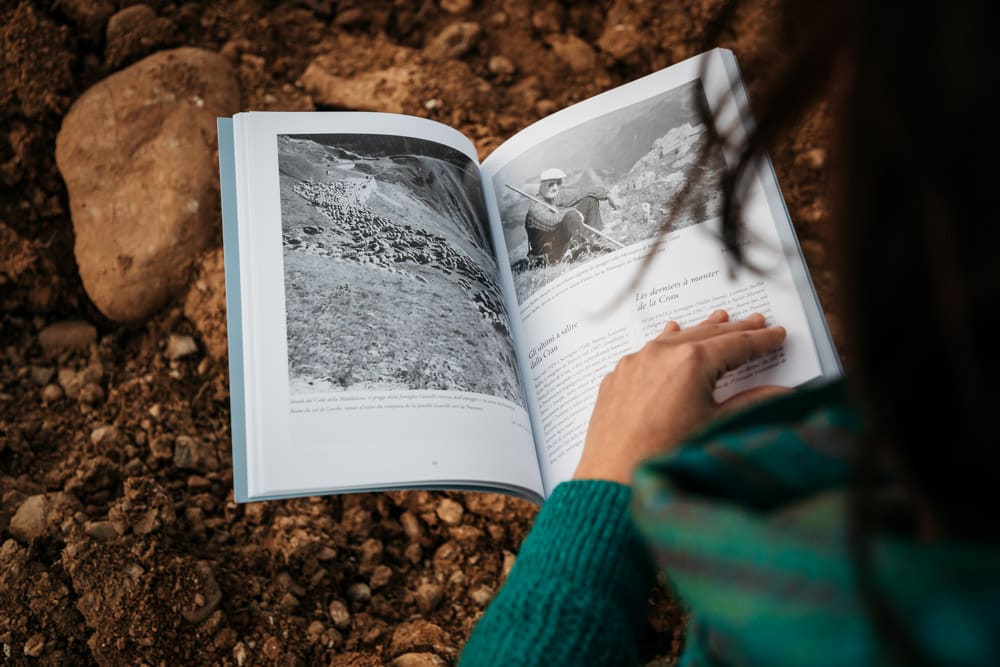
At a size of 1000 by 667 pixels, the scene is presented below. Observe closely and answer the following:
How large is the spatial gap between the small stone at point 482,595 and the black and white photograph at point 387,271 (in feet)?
0.92

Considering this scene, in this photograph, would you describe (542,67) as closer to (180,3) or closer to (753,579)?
(180,3)

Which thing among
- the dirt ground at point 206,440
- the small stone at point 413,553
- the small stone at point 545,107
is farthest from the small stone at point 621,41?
the small stone at point 413,553

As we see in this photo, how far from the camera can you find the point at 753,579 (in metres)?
0.44

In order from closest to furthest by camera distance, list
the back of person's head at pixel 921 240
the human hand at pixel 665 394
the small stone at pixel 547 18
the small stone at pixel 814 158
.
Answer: the back of person's head at pixel 921 240
the human hand at pixel 665 394
the small stone at pixel 814 158
the small stone at pixel 547 18

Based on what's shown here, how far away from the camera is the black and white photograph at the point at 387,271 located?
85cm

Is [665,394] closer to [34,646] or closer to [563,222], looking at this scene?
[563,222]

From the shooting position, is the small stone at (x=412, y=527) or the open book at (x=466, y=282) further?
the small stone at (x=412, y=527)

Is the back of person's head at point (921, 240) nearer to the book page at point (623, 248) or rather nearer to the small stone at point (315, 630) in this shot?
the book page at point (623, 248)

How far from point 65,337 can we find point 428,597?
623mm

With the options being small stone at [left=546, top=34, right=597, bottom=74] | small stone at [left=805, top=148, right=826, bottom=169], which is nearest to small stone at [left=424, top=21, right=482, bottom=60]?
small stone at [left=546, top=34, right=597, bottom=74]

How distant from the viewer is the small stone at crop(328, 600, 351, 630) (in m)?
0.97

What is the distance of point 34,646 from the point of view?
0.89m

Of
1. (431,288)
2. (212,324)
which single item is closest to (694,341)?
(431,288)

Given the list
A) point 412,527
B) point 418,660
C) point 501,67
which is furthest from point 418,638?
point 501,67
